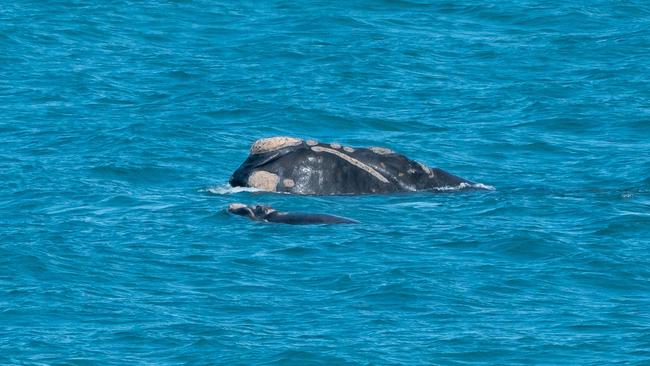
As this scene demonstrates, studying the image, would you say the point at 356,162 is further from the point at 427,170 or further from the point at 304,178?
the point at 427,170

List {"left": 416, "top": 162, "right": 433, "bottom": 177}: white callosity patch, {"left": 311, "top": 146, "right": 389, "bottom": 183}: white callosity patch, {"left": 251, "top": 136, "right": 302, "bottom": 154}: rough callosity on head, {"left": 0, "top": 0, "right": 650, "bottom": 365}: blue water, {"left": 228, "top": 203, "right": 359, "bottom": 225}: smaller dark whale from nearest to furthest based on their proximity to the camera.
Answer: {"left": 0, "top": 0, "right": 650, "bottom": 365}: blue water → {"left": 228, "top": 203, "right": 359, "bottom": 225}: smaller dark whale → {"left": 311, "top": 146, "right": 389, "bottom": 183}: white callosity patch → {"left": 416, "top": 162, "right": 433, "bottom": 177}: white callosity patch → {"left": 251, "top": 136, "right": 302, "bottom": 154}: rough callosity on head

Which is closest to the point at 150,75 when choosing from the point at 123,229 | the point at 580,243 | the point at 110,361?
the point at 123,229

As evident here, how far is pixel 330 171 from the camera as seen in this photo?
27.4 m

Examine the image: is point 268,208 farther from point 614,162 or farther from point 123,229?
point 614,162

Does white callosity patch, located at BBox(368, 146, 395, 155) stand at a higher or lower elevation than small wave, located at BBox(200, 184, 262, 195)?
higher

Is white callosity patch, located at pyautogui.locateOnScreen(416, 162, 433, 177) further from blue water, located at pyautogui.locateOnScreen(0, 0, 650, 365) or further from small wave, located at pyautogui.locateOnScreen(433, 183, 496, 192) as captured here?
blue water, located at pyautogui.locateOnScreen(0, 0, 650, 365)

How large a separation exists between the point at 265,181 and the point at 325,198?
3.53 ft

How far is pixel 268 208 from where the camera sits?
83.5ft

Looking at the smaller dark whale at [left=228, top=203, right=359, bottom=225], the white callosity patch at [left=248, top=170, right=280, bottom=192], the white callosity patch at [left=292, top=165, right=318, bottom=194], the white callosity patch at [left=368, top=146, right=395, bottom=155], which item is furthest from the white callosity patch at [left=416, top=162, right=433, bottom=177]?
the smaller dark whale at [left=228, top=203, right=359, bottom=225]

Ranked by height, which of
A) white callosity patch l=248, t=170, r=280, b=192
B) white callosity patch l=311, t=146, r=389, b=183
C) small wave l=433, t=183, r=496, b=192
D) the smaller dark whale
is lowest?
small wave l=433, t=183, r=496, b=192

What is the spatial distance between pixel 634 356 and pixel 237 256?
20.5 feet

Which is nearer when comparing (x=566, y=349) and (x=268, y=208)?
(x=566, y=349)

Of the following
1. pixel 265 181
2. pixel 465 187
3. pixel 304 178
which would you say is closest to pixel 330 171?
pixel 304 178

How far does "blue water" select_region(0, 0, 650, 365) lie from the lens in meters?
19.8
